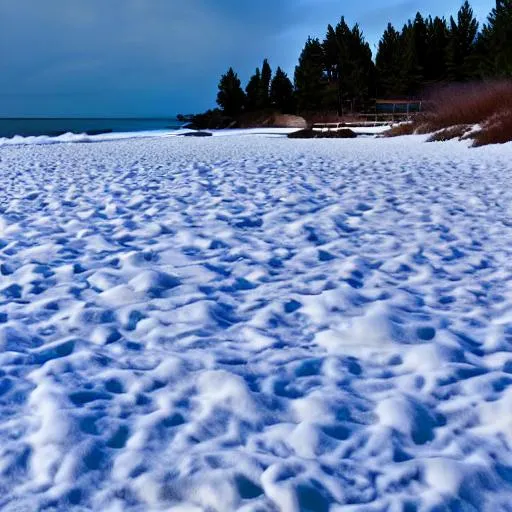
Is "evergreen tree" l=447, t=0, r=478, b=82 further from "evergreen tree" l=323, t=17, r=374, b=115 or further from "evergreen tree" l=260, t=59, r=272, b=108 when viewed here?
"evergreen tree" l=260, t=59, r=272, b=108

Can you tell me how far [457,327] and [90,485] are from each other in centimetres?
225

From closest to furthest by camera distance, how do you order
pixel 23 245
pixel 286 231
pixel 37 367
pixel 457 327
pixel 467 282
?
pixel 37 367
pixel 457 327
pixel 467 282
pixel 23 245
pixel 286 231

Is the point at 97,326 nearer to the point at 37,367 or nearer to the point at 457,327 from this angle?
the point at 37,367

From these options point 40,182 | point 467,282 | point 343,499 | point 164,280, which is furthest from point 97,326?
point 40,182

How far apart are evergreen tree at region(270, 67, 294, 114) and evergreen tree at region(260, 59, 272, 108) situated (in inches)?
30.7

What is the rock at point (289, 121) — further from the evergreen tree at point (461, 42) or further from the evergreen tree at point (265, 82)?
the evergreen tree at point (461, 42)

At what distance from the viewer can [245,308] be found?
3.56 metres

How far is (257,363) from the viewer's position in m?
2.81

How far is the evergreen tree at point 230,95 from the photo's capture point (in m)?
75.1

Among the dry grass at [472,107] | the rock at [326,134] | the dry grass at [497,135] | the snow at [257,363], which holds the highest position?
the dry grass at [472,107]

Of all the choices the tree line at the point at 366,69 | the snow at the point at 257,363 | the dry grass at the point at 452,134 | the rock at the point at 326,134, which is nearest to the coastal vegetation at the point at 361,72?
the tree line at the point at 366,69

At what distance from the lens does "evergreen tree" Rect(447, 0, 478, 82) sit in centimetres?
6825

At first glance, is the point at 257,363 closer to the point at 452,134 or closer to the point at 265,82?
the point at 452,134

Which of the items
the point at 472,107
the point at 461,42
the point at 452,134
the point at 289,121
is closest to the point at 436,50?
the point at 461,42
